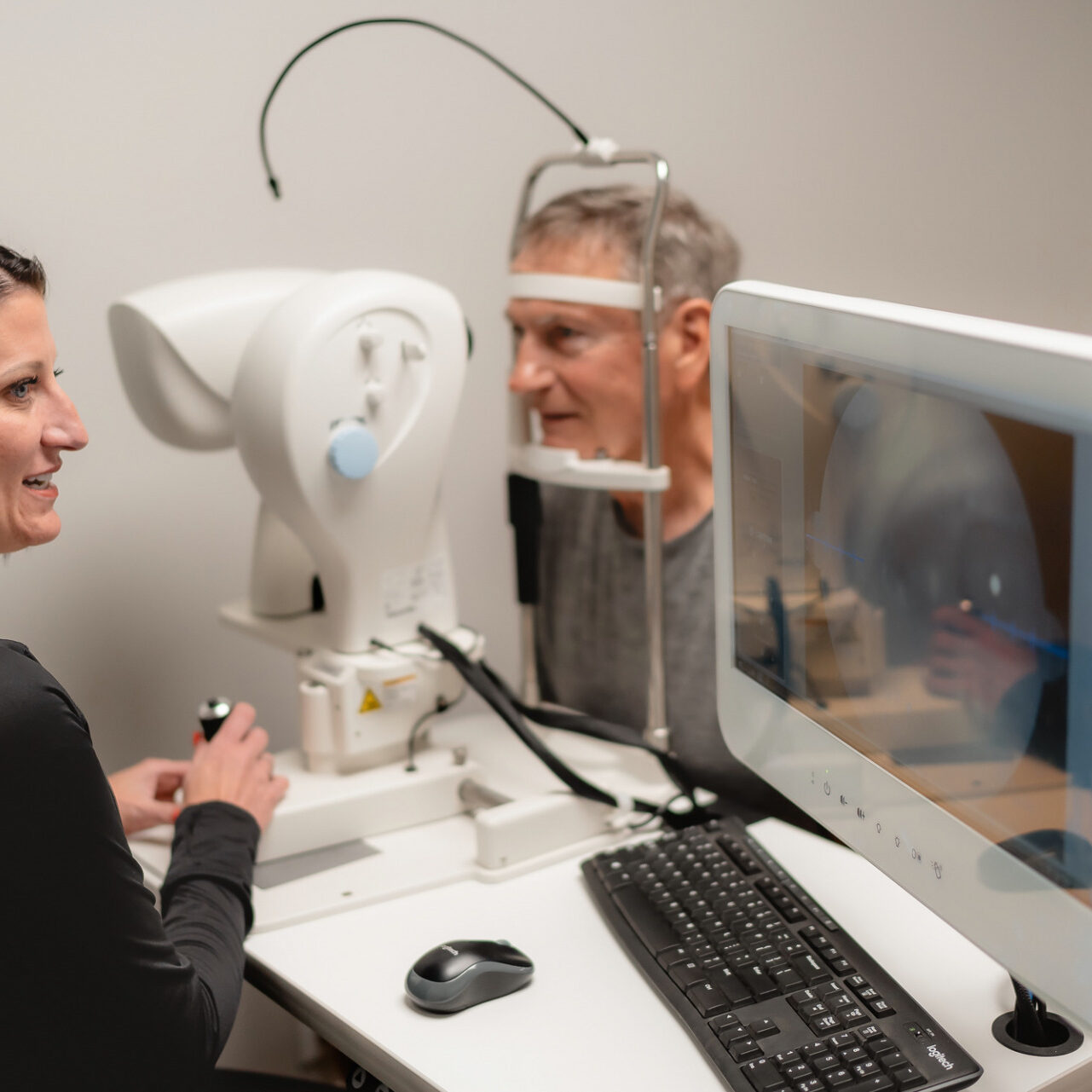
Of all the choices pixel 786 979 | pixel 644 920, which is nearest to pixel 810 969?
pixel 786 979

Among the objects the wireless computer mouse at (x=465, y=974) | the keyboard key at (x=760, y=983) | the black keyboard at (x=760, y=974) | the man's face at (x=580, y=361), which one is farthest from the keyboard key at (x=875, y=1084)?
the man's face at (x=580, y=361)

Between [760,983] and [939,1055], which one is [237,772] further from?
[939,1055]

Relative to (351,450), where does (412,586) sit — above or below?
below

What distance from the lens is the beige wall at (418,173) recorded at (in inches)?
54.4

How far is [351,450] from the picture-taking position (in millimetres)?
1146

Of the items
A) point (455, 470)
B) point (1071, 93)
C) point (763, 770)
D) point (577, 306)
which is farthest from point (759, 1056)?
point (1071, 93)

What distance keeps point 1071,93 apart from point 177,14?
4.99ft

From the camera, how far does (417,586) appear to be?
129 cm

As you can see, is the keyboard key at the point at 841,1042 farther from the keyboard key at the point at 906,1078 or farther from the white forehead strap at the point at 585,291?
the white forehead strap at the point at 585,291

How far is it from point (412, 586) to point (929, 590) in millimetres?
699

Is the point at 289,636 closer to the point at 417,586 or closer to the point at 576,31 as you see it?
the point at 417,586

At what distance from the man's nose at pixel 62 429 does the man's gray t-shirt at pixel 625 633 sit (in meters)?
0.73

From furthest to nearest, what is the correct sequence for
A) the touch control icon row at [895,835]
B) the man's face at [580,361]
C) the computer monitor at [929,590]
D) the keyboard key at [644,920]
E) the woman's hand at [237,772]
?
the man's face at [580,361]
the woman's hand at [237,772]
the keyboard key at [644,920]
the touch control icon row at [895,835]
the computer monitor at [929,590]

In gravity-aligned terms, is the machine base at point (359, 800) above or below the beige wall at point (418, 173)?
below
